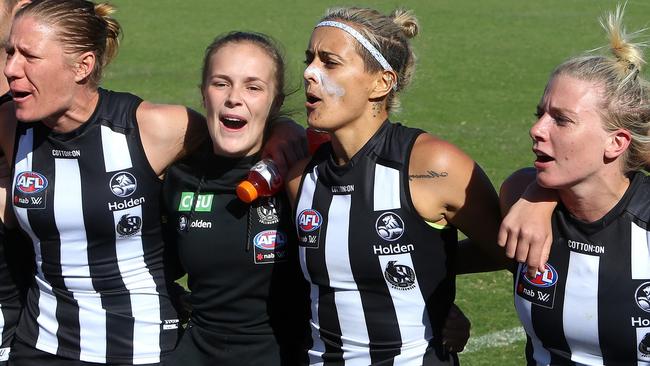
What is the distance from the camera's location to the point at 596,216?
12.0 feet

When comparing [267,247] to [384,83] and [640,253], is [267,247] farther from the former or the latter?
[640,253]

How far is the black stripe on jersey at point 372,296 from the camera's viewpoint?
4004 millimetres

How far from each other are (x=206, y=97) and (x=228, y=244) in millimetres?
599

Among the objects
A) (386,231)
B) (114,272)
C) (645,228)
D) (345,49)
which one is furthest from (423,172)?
(114,272)

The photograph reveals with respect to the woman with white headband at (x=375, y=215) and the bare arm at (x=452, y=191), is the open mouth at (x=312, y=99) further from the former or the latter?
the bare arm at (x=452, y=191)

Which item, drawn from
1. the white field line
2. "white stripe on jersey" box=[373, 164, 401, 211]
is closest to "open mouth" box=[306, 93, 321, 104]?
"white stripe on jersey" box=[373, 164, 401, 211]

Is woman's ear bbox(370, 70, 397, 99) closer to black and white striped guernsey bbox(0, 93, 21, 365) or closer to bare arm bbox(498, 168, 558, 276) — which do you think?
bare arm bbox(498, 168, 558, 276)

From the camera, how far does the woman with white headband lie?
156 inches

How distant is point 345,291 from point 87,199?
3.75ft

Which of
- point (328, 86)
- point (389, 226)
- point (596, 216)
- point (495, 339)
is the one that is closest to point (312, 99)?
point (328, 86)

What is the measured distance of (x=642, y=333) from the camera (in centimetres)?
358

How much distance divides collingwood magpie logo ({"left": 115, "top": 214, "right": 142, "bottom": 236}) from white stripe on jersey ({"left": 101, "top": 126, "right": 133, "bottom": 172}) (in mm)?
203

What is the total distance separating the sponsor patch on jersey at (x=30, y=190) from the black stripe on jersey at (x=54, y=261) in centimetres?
2

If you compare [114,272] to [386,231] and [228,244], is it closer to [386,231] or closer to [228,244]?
[228,244]
